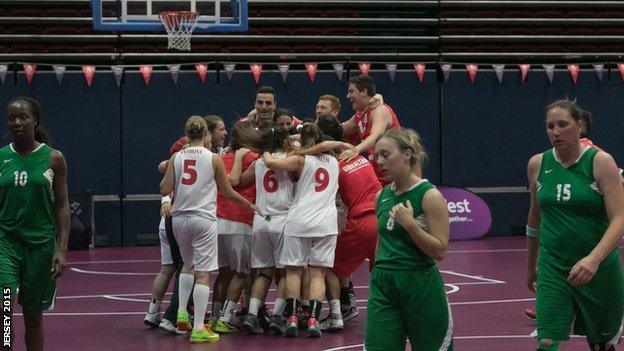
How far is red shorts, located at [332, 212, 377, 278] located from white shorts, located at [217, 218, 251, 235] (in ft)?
2.85

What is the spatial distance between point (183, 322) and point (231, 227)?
38.3 inches

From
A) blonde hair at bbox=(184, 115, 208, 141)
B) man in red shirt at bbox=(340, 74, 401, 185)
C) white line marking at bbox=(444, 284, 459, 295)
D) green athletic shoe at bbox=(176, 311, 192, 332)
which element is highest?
man in red shirt at bbox=(340, 74, 401, 185)

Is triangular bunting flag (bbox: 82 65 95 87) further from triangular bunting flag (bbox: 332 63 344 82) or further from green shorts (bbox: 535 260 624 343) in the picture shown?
green shorts (bbox: 535 260 624 343)

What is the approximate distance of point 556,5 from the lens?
20.8 metres

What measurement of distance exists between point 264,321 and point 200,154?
1.75 metres

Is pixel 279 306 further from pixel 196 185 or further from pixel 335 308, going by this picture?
pixel 196 185

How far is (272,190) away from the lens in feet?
32.5

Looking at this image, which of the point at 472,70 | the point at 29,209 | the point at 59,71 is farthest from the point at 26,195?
the point at 472,70

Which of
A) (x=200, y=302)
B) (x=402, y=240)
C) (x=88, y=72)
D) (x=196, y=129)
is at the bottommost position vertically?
(x=200, y=302)

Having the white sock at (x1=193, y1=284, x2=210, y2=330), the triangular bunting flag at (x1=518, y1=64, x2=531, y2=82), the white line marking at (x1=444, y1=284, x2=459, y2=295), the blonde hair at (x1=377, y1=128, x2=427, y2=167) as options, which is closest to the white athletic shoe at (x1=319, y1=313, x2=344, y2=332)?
the white sock at (x1=193, y1=284, x2=210, y2=330)

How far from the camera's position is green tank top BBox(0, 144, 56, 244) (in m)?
7.18

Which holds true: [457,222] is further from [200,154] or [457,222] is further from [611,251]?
[611,251]

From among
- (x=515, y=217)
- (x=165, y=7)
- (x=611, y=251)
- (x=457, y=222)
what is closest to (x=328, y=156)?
(x=611, y=251)

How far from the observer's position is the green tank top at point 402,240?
5848mm
